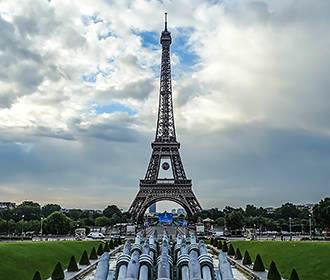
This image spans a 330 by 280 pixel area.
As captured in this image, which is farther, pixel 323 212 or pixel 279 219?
pixel 279 219

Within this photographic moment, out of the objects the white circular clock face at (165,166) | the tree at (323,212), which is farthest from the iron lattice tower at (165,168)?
the tree at (323,212)

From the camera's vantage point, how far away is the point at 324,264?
26.2 metres

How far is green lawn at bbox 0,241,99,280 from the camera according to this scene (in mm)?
24438

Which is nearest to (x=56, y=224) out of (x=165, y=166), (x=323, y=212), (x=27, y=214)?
(x=165, y=166)

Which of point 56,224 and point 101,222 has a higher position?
point 101,222

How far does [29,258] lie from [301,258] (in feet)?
55.6

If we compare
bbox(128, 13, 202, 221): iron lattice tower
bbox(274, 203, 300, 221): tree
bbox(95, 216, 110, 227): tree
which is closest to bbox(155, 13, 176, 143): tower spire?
bbox(128, 13, 202, 221): iron lattice tower

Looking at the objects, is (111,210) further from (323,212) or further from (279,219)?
(323,212)

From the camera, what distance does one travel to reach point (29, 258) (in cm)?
2856

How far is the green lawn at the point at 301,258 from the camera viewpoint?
25359 mm

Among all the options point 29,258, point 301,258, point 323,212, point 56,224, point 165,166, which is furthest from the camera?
point 165,166

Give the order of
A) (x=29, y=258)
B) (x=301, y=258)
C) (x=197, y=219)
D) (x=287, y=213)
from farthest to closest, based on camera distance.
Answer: (x=287, y=213)
(x=197, y=219)
(x=301, y=258)
(x=29, y=258)

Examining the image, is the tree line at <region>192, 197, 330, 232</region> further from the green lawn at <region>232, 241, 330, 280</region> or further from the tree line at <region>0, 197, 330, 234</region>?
the green lawn at <region>232, 241, 330, 280</region>

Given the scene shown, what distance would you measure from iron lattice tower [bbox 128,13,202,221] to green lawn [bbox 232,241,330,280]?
42.5 m
